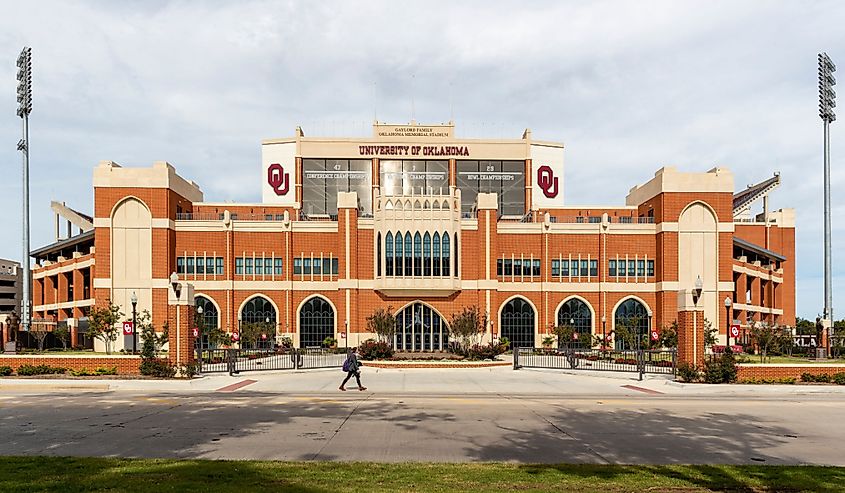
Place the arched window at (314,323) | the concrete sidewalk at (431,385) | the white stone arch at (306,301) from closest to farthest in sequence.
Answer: the concrete sidewalk at (431,385) → the white stone arch at (306,301) → the arched window at (314,323)

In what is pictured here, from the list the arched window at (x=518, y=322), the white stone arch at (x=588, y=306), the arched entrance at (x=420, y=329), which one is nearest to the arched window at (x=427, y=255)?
A: the arched entrance at (x=420, y=329)

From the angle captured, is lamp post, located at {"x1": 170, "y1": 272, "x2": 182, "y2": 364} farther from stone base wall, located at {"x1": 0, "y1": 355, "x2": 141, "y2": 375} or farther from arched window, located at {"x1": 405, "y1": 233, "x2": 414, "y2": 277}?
arched window, located at {"x1": 405, "y1": 233, "x2": 414, "y2": 277}

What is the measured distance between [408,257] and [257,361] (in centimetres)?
2220

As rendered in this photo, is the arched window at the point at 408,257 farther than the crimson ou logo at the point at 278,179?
No

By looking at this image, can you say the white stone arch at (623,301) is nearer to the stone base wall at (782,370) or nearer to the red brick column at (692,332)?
the stone base wall at (782,370)

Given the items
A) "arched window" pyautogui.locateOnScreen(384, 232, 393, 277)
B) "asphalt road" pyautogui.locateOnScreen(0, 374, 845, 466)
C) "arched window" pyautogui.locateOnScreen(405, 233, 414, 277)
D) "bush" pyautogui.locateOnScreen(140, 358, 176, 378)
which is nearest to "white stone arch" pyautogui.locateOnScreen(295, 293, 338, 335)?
"arched window" pyautogui.locateOnScreen(384, 232, 393, 277)

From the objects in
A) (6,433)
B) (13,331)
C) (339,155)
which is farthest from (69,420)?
(339,155)

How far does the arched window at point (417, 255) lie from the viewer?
65.8m

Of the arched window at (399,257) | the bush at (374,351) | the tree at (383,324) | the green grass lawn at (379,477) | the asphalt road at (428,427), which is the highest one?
the arched window at (399,257)

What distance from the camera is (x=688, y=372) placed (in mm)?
32656

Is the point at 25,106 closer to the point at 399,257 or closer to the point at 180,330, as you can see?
the point at 399,257

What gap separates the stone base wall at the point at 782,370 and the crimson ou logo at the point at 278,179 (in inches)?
2445

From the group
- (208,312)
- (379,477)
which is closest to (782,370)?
(379,477)

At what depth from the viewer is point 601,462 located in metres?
14.1
